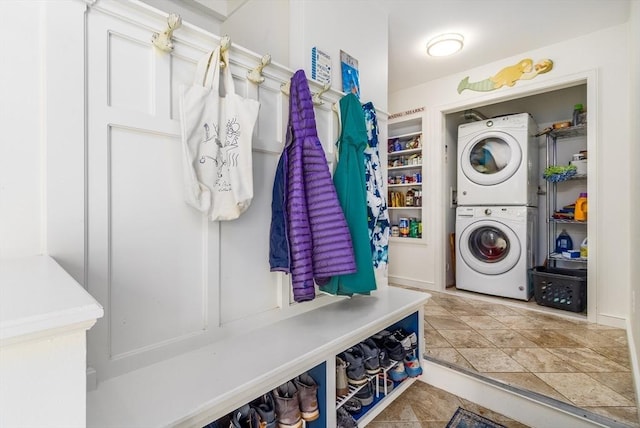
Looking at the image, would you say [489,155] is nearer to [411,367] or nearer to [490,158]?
[490,158]

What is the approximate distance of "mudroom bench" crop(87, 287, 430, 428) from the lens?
78 centimetres

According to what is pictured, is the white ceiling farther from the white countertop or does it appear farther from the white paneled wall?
the white countertop

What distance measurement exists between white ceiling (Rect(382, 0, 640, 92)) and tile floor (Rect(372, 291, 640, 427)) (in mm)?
2235

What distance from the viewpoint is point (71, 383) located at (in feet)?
1.33

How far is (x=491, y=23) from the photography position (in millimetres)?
Answer: 2299

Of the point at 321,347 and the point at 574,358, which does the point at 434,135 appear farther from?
the point at 321,347

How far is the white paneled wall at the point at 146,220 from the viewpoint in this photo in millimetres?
903

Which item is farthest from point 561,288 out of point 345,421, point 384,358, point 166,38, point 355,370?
point 166,38

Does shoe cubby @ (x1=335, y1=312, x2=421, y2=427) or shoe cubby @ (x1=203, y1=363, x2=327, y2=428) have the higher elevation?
shoe cubby @ (x1=203, y1=363, x2=327, y2=428)

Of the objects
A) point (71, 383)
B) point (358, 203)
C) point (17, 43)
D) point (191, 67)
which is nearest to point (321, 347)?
point (358, 203)

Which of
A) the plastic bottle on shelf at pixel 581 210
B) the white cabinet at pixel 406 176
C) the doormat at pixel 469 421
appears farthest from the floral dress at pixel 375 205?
the plastic bottle on shelf at pixel 581 210

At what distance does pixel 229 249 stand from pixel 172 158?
1.33 feet

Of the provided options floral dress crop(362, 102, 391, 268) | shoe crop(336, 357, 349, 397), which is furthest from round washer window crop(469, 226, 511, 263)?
shoe crop(336, 357, 349, 397)

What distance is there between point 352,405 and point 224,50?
1.61 meters
